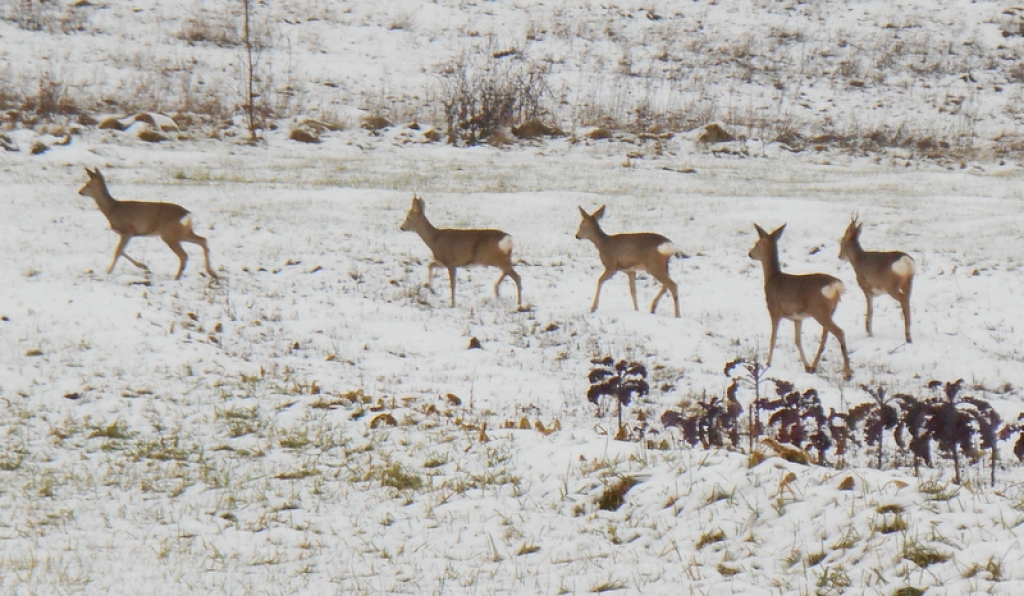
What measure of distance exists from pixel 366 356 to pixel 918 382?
205 inches

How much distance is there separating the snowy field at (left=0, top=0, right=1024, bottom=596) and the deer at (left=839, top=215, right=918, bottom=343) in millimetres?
374

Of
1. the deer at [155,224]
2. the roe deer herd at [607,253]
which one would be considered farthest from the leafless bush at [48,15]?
the deer at [155,224]

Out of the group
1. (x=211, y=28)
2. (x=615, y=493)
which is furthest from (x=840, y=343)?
(x=211, y=28)

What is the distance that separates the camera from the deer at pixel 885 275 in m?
11.4

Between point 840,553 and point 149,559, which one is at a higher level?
point 840,553

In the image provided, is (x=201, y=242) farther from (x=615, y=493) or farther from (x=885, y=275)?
(x=615, y=493)

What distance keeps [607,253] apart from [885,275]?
3198mm

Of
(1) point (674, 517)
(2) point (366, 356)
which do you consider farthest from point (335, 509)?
(2) point (366, 356)

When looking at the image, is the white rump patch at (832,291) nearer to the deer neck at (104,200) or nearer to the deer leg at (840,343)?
the deer leg at (840,343)

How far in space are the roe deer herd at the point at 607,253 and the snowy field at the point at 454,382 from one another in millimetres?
374

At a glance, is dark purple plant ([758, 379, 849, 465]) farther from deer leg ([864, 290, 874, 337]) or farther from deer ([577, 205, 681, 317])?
deer ([577, 205, 681, 317])

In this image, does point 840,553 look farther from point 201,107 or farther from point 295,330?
point 201,107

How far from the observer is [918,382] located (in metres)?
9.98

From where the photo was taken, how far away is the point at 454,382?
940 cm
